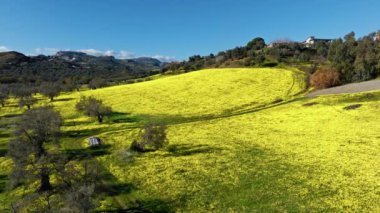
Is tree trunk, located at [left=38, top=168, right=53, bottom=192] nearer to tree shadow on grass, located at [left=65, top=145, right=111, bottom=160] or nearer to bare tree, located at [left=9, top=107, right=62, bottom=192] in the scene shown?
bare tree, located at [left=9, top=107, right=62, bottom=192]

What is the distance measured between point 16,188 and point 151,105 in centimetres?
5440

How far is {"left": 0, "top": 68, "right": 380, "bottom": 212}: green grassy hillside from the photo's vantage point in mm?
38878

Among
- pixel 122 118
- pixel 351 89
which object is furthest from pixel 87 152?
pixel 351 89

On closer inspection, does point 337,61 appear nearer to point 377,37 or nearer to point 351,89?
point 351,89

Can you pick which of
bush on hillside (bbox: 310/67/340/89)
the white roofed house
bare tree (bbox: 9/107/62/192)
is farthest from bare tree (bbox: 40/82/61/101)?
bush on hillside (bbox: 310/67/340/89)

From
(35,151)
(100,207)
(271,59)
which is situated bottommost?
(100,207)

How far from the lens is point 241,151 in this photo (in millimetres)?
55844

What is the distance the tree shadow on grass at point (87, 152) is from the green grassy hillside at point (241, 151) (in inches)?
39.2

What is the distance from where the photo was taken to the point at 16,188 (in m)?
45.8

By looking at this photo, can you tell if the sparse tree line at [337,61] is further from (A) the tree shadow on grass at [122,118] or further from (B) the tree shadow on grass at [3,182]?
(B) the tree shadow on grass at [3,182]

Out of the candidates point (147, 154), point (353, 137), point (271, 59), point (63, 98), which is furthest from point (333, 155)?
point (271, 59)

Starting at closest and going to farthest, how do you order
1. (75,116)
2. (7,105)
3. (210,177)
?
(210,177) → (75,116) → (7,105)

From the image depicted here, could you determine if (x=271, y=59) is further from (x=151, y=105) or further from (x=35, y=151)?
(x=35, y=151)

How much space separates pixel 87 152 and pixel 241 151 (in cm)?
2475
